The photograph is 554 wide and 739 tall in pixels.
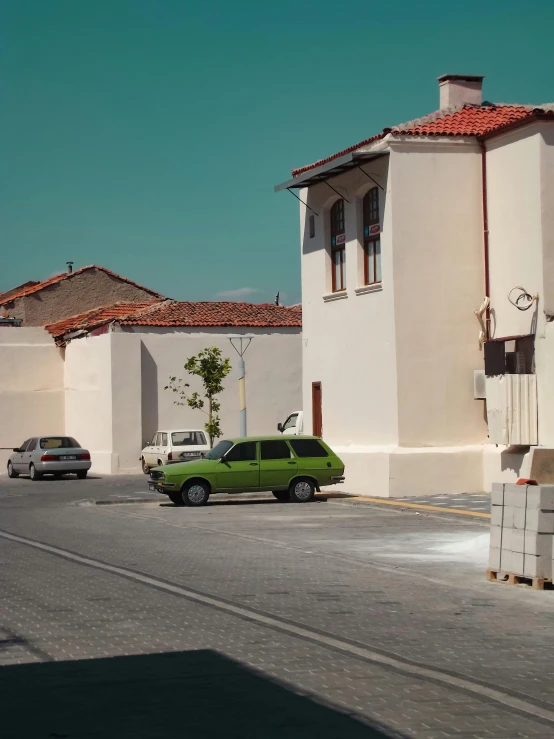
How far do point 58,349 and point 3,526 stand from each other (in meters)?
27.8

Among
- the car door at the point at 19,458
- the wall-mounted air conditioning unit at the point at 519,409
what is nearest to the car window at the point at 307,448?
the wall-mounted air conditioning unit at the point at 519,409

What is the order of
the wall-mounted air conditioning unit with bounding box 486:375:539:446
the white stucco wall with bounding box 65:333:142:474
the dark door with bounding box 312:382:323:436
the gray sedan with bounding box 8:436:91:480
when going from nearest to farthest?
the wall-mounted air conditioning unit with bounding box 486:375:539:446, the dark door with bounding box 312:382:323:436, the gray sedan with bounding box 8:436:91:480, the white stucco wall with bounding box 65:333:142:474

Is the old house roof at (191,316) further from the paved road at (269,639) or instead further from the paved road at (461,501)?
the paved road at (269,639)

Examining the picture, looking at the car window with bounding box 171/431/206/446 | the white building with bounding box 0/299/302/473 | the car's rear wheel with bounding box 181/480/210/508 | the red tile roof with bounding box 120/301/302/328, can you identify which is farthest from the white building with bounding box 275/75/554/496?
the red tile roof with bounding box 120/301/302/328

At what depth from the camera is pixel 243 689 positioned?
294 inches

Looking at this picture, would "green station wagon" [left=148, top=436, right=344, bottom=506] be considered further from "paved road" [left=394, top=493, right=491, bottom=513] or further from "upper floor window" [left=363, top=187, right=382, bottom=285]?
"upper floor window" [left=363, top=187, right=382, bottom=285]

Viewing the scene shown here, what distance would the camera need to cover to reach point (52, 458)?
130ft

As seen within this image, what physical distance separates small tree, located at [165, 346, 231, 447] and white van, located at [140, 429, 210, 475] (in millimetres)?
1084

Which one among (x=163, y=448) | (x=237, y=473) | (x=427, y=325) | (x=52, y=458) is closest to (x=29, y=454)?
(x=52, y=458)

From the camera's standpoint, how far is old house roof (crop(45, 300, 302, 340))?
43.2 m

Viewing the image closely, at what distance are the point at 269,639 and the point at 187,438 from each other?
2950cm

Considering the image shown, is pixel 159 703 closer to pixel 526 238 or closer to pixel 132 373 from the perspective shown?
pixel 526 238

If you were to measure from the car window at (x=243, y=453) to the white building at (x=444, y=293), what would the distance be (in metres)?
3.13

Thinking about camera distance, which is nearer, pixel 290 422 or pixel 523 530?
pixel 523 530
